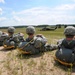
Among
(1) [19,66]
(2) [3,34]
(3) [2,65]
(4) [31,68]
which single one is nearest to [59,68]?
(4) [31,68]

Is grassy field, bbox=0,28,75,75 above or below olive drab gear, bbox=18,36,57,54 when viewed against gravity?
below

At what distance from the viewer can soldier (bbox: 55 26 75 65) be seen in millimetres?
8359

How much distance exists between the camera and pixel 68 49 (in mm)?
8609

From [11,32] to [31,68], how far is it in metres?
4.96

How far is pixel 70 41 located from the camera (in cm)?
875

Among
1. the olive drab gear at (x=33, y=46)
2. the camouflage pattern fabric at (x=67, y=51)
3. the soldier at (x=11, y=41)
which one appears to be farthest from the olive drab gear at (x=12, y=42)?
the camouflage pattern fabric at (x=67, y=51)

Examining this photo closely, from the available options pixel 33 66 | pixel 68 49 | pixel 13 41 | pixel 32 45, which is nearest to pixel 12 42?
pixel 13 41

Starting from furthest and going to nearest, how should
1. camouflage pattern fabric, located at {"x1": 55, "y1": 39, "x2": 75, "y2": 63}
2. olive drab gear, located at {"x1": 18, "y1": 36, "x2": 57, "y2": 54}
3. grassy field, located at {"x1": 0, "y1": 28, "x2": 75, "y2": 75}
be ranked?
1. olive drab gear, located at {"x1": 18, "y1": 36, "x2": 57, "y2": 54}
2. camouflage pattern fabric, located at {"x1": 55, "y1": 39, "x2": 75, "y2": 63}
3. grassy field, located at {"x1": 0, "y1": 28, "x2": 75, "y2": 75}

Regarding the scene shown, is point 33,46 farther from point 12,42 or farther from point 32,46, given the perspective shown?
point 12,42

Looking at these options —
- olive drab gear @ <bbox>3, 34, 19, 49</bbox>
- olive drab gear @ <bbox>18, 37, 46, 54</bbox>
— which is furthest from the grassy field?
olive drab gear @ <bbox>3, 34, 19, 49</bbox>

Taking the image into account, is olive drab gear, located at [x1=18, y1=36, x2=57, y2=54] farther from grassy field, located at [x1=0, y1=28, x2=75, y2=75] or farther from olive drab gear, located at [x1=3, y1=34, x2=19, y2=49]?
olive drab gear, located at [x1=3, y1=34, x2=19, y2=49]

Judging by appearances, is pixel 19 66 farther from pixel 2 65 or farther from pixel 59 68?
pixel 59 68

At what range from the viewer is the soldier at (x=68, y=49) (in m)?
8.36

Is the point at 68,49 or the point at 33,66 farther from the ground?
the point at 68,49
